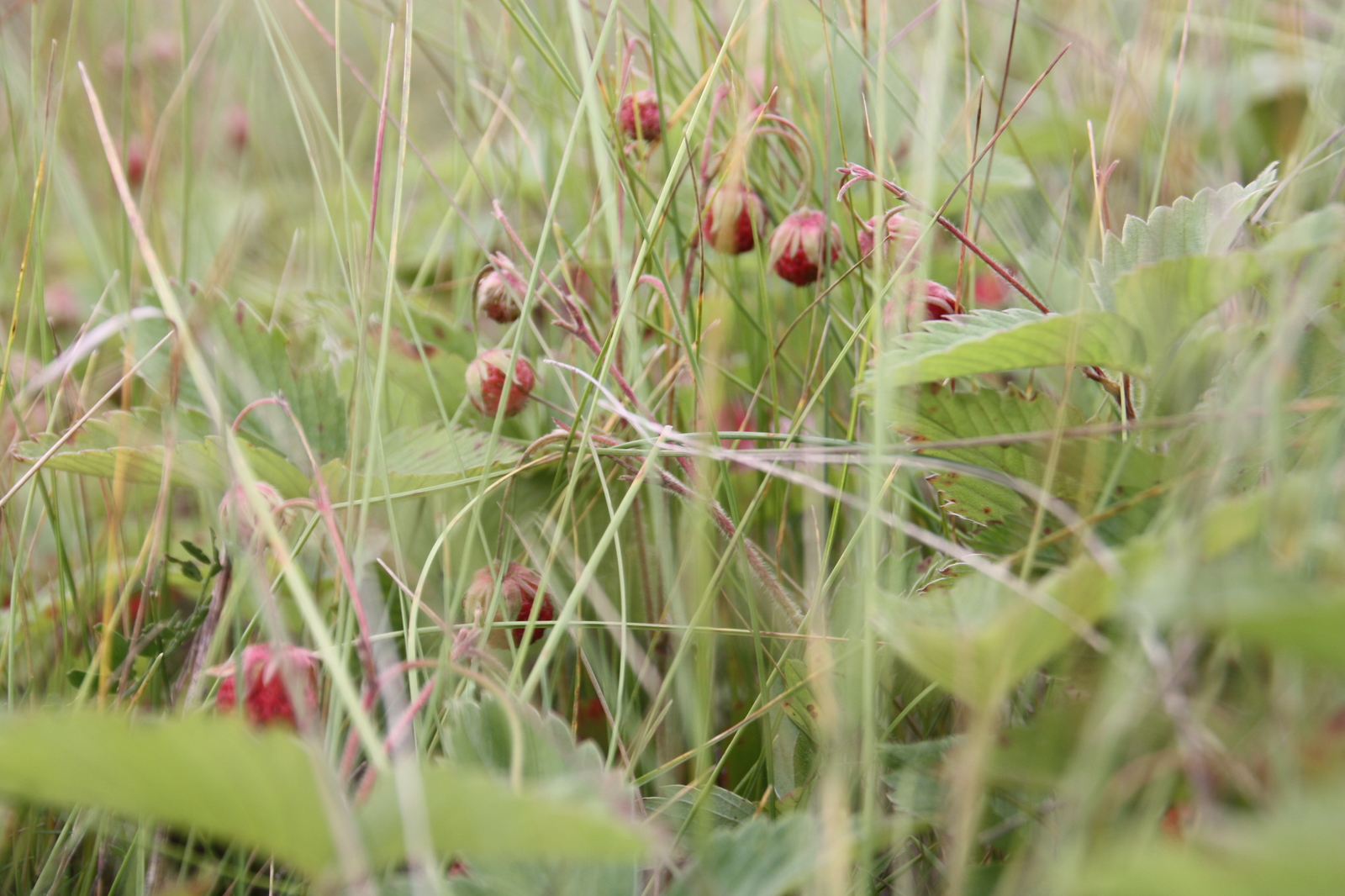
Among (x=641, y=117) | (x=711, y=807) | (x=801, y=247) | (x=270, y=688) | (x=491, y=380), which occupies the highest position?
(x=641, y=117)

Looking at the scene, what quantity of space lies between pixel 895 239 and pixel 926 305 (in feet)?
0.23

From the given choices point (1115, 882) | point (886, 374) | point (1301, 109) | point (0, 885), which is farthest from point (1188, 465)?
point (1301, 109)

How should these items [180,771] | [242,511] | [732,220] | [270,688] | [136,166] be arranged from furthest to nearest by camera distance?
[136,166] → [732,220] → [242,511] → [270,688] → [180,771]

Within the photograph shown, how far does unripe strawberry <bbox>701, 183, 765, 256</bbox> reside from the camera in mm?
979

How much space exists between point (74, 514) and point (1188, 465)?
1014 millimetres

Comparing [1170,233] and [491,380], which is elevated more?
[1170,233]

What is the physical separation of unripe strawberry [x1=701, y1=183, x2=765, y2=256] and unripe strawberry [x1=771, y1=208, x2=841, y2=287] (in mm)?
32

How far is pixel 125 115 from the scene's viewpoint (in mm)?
1297

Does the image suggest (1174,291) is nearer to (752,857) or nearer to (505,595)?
(752,857)

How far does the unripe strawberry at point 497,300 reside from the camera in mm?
1025

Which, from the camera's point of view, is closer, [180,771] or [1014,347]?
[180,771]

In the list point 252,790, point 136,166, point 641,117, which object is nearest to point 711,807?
point 252,790

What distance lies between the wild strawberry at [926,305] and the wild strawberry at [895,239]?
33 mm

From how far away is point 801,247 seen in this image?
96cm
